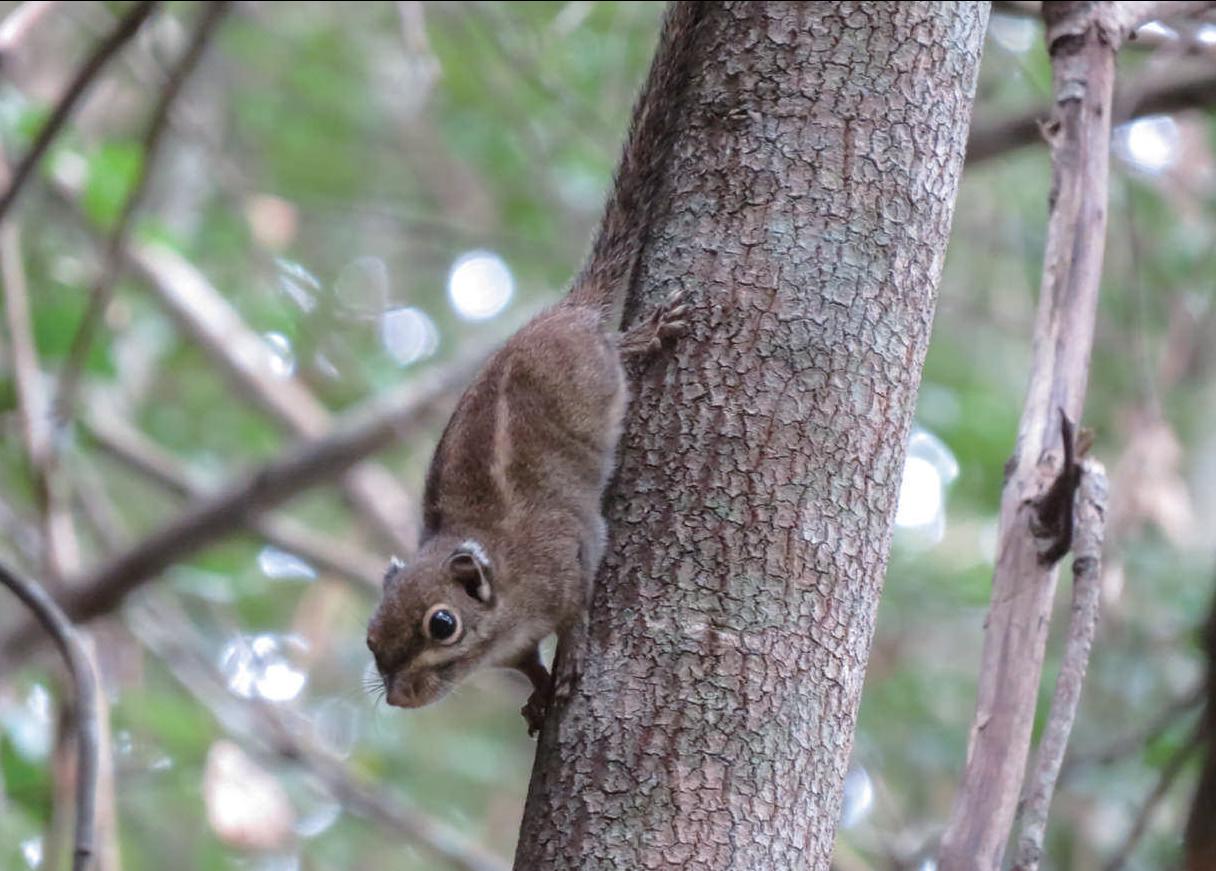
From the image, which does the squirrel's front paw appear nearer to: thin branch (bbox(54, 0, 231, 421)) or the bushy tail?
the bushy tail

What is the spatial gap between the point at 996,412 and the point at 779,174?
4.17 meters

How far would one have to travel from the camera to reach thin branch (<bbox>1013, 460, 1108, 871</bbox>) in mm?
2311

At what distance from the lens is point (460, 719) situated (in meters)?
9.34

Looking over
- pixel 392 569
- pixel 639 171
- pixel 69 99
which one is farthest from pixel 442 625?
pixel 69 99

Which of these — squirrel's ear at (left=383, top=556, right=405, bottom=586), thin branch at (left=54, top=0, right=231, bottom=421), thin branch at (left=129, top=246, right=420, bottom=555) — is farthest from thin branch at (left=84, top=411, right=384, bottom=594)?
squirrel's ear at (left=383, top=556, right=405, bottom=586)

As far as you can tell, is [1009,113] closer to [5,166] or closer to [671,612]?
[671,612]

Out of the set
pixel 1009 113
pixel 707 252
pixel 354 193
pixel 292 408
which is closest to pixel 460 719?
pixel 354 193

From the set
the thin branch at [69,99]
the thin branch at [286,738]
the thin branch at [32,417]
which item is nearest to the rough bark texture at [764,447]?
the thin branch at [69,99]

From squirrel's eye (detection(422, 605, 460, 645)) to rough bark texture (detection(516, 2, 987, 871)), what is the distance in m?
0.79

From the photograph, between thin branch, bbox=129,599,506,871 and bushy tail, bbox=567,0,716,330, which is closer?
bushy tail, bbox=567,0,716,330

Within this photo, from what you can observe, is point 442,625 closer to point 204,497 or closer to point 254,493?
point 254,493

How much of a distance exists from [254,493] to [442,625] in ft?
5.92

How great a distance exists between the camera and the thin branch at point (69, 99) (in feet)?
10.4

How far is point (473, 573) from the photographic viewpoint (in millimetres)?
3035
